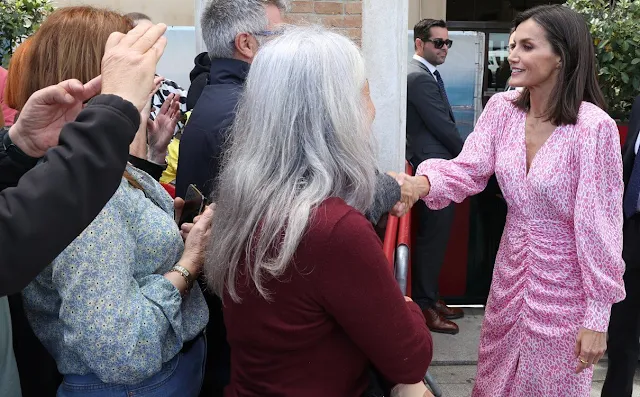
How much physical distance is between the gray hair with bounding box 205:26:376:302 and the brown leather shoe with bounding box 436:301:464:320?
12.8 feet

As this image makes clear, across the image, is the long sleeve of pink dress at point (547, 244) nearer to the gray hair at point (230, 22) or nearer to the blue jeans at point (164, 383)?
the gray hair at point (230, 22)

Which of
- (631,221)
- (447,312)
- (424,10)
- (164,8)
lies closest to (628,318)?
(631,221)

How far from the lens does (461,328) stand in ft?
17.6

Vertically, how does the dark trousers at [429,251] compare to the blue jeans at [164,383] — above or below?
below

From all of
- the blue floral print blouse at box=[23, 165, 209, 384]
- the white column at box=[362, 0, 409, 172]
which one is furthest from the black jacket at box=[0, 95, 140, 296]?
the white column at box=[362, 0, 409, 172]

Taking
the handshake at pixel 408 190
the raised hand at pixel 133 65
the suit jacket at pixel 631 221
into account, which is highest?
the raised hand at pixel 133 65

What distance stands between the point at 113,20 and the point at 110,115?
2.84ft

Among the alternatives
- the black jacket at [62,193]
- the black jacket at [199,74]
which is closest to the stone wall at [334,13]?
the black jacket at [199,74]

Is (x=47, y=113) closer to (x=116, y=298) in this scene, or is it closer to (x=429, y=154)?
(x=116, y=298)

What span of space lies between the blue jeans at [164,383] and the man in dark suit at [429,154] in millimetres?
3321

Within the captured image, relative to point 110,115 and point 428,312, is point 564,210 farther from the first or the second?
point 428,312

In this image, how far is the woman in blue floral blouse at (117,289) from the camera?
165cm

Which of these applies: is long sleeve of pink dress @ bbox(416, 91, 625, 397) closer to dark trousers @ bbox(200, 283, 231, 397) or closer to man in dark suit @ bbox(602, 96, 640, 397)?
dark trousers @ bbox(200, 283, 231, 397)

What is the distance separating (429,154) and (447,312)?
1.25m
